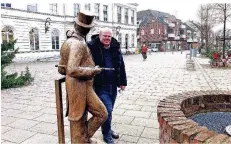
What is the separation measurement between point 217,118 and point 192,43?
14.6 metres

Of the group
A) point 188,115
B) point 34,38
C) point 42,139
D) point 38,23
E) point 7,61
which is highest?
point 38,23

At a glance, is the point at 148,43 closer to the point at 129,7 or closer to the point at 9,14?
the point at 129,7

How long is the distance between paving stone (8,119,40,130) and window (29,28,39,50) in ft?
71.7

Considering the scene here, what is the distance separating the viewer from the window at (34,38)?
25.5 m

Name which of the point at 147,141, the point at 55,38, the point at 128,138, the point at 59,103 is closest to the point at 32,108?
the point at 128,138

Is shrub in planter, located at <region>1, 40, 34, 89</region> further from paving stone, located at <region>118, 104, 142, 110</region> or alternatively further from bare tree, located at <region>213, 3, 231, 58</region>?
bare tree, located at <region>213, 3, 231, 58</region>

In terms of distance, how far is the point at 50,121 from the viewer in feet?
16.0

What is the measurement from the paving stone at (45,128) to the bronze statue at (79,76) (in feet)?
5.26

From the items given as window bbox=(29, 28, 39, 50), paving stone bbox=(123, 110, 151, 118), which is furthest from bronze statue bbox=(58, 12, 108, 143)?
window bbox=(29, 28, 39, 50)

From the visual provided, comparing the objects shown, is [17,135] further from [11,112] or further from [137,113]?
[137,113]

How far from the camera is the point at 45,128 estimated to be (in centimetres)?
448

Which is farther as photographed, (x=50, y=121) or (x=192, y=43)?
(x=192, y=43)

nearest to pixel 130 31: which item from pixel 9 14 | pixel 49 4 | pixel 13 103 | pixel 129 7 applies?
pixel 129 7

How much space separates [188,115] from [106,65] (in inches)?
55.7
